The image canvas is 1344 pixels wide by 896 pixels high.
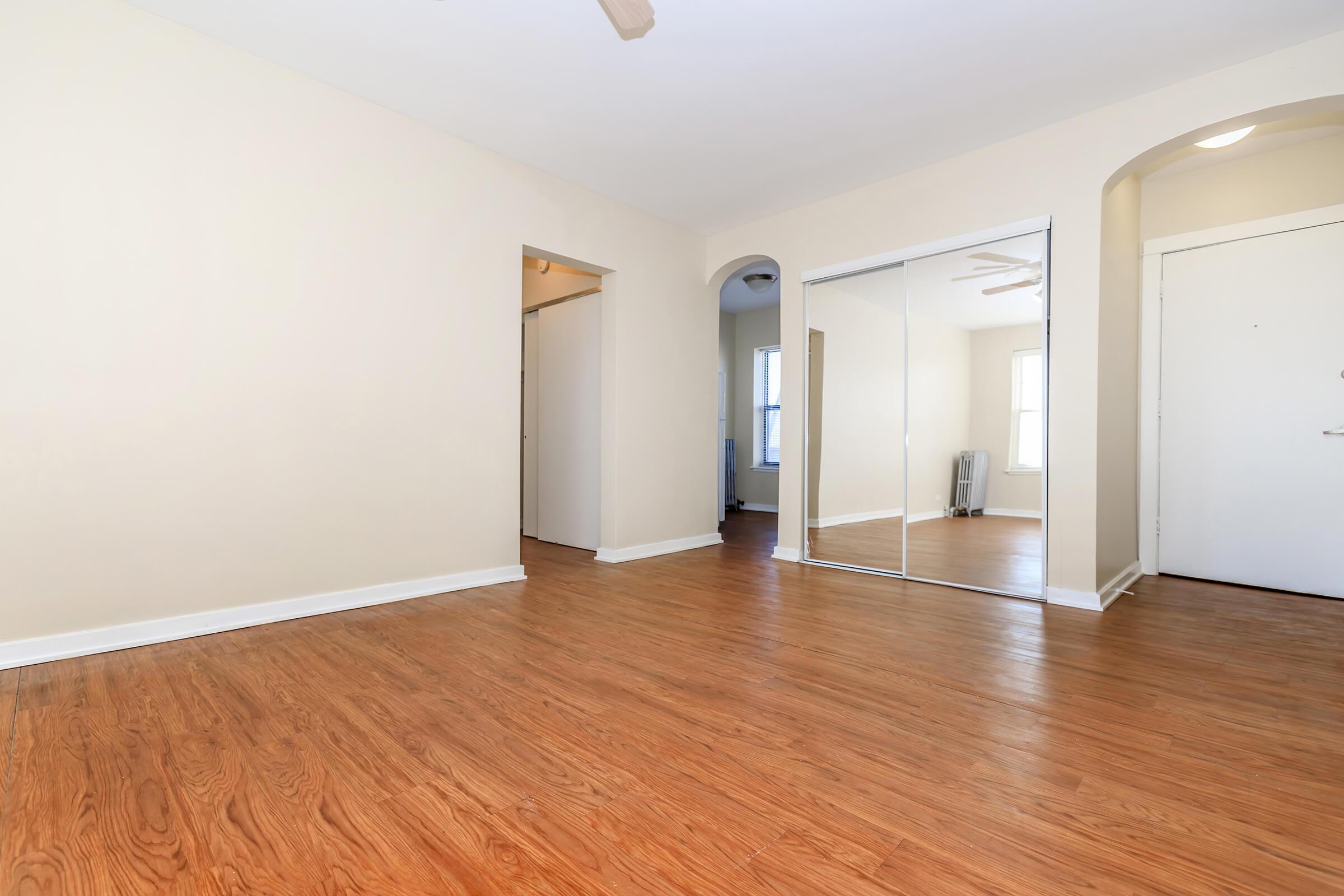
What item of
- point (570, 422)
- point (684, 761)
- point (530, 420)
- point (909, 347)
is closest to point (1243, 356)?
point (909, 347)

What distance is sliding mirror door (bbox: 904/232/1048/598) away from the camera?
12.3 ft

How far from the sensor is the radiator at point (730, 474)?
8.65 meters

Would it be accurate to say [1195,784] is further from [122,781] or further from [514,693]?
[122,781]

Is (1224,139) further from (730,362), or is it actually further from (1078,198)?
(730,362)

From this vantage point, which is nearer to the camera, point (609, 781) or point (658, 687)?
point (609, 781)

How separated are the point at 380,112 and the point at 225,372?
69.8 inches

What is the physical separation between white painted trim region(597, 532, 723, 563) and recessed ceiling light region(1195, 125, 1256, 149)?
4.36m

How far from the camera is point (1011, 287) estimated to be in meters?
3.86

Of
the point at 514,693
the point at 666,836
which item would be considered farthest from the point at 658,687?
the point at 666,836

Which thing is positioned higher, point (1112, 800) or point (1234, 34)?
point (1234, 34)

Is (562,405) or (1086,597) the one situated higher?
(562,405)

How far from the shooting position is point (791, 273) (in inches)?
196

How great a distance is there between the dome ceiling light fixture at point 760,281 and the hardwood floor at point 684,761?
4789 millimetres

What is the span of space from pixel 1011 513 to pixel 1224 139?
258 cm
